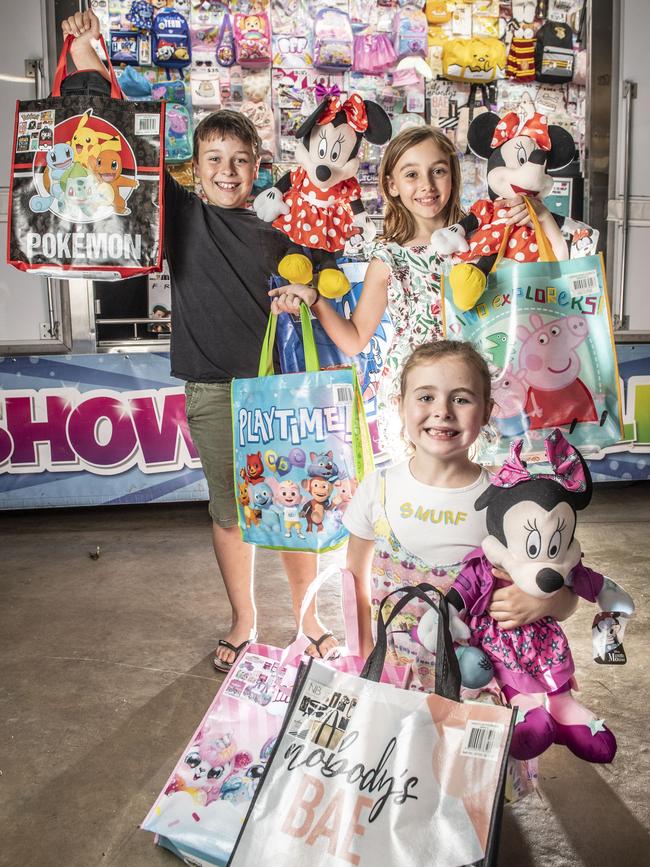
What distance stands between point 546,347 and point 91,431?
268cm

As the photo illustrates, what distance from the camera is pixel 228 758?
5.08 ft

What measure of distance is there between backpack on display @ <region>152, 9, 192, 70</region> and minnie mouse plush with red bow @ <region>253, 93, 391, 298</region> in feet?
8.33

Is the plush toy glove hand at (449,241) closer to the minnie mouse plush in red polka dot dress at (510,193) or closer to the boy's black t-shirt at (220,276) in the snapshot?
the minnie mouse plush in red polka dot dress at (510,193)

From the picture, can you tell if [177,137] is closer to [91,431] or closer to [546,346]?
[91,431]

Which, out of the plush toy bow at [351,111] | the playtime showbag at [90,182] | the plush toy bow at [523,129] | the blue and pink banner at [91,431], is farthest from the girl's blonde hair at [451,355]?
the blue and pink banner at [91,431]

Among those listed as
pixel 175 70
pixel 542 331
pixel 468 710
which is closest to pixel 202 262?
pixel 542 331

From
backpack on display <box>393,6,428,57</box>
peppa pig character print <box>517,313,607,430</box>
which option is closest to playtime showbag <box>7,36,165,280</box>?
peppa pig character print <box>517,313,607,430</box>

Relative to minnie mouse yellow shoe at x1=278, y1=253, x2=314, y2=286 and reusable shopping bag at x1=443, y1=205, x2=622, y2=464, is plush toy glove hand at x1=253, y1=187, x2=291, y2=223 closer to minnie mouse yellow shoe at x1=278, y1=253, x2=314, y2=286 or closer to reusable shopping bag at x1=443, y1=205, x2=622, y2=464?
minnie mouse yellow shoe at x1=278, y1=253, x2=314, y2=286

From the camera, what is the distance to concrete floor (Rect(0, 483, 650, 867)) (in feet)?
5.41

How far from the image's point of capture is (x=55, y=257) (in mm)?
2010

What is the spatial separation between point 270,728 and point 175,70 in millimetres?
3716

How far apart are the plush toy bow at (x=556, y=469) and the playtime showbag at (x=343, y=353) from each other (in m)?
0.58

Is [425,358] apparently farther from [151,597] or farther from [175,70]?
[175,70]

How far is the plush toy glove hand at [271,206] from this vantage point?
6.45 feet
